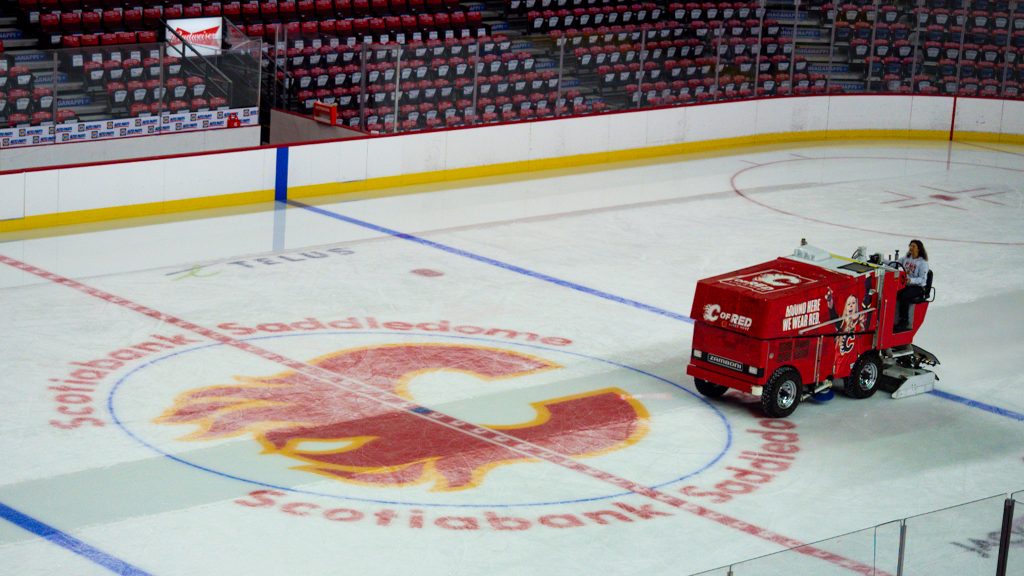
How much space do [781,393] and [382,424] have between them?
302 centimetres

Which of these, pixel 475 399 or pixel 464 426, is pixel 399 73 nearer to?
pixel 475 399

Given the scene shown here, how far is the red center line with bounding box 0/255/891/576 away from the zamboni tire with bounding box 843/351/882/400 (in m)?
2.70

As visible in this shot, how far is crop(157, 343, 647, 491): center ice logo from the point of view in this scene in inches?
392

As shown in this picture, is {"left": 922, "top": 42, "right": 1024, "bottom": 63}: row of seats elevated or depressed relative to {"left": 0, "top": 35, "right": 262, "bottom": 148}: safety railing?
elevated

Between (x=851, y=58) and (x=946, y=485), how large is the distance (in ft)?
52.1

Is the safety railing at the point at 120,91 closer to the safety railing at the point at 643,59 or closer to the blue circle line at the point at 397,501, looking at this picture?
the safety railing at the point at 643,59

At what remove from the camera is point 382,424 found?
1070 cm

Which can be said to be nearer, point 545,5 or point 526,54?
point 526,54

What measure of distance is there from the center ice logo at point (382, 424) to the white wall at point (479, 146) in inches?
228

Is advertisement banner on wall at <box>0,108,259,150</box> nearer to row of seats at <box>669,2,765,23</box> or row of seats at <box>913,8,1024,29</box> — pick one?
row of seats at <box>669,2,765,23</box>

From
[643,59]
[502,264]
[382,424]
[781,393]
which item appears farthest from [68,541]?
[643,59]

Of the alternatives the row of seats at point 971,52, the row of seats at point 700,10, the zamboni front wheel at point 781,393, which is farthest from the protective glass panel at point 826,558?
the row of seats at point 971,52

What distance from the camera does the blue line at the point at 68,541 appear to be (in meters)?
8.28

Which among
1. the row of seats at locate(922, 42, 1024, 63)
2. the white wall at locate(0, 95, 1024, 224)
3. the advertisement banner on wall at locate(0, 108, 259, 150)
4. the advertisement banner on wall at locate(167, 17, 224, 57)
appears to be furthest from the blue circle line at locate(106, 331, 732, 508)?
the row of seats at locate(922, 42, 1024, 63)
